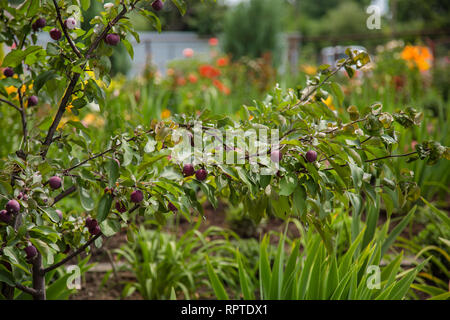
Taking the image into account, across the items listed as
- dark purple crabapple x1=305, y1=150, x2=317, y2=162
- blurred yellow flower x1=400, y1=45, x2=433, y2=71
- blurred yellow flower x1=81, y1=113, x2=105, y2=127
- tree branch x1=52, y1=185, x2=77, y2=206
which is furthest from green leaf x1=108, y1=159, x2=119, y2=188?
blurred yellow flower x1=400, y1=45, x2=433, y2=71

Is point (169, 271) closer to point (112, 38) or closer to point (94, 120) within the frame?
point (112, 38)

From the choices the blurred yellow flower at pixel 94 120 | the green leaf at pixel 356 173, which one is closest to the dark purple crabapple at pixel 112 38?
the green leaf at pixel 356 173

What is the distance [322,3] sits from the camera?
3556 centimetres

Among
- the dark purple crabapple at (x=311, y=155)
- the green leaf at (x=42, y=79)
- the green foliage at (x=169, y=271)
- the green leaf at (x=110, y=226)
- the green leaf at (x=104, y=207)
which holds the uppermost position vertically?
the green leaf at (x=42, y=79)

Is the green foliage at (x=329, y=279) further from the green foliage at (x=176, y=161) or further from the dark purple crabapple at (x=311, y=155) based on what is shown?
the dark purple crabapple at (x=311, y=155)

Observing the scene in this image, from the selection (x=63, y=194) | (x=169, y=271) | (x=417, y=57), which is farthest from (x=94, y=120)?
(x=417, y=57)

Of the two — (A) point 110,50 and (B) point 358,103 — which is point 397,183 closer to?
(A) point 110,50

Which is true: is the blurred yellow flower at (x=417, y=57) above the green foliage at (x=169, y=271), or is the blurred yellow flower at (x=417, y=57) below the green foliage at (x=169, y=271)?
above

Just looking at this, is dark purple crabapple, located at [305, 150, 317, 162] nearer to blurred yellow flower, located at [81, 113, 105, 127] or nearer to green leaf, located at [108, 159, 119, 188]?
green leaf, located at [108, 159, 119, 188]

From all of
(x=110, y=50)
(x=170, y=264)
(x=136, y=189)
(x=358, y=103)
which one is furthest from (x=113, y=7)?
(x=358, y=103)

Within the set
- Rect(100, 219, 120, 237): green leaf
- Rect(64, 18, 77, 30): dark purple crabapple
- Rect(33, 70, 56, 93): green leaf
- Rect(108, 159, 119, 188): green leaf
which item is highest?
Rect(64, 18, 77, 30): dark purple crabapple

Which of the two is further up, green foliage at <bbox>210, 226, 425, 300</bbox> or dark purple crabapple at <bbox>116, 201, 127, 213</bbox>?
dark purple crabapple at <bbox>116, 201, 127, 213</bbox>

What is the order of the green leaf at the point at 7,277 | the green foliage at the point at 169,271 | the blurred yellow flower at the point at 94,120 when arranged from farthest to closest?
the blurred yellow flower at the point at 94,120 < the green foliage at the point at 169,271 < the green leaf at the point at 7,277
